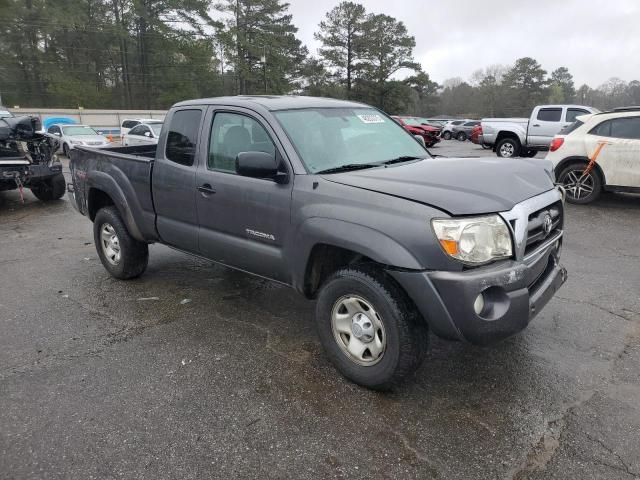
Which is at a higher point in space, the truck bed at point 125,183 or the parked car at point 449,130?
the parked car at point 449,130

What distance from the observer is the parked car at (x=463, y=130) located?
1413 inches

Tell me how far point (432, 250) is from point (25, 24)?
191 feet

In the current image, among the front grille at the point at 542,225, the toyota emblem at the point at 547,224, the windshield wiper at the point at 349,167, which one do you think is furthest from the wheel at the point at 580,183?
the windshield wiper at the point at 349,167

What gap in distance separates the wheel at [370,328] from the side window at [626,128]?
743 centimetres

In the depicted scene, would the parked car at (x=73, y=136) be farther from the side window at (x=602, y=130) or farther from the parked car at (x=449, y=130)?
the parked car at (x=449, y=130)

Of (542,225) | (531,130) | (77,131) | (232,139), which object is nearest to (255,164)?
(232,139)

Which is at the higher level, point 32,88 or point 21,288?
point 32,88

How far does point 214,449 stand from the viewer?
255cm

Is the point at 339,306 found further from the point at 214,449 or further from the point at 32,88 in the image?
the point at 32,88

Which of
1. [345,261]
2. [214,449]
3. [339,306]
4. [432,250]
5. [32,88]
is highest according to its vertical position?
[32,88]

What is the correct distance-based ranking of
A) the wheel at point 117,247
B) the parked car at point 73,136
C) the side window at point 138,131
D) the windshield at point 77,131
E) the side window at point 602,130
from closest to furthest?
the wheel at point 117,247 < the side window at point 602,130 < the side window at point 138,131 < the parked car at point 73,136 < the windshield at point 77,131

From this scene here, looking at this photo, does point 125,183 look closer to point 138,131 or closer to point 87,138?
point 138,131

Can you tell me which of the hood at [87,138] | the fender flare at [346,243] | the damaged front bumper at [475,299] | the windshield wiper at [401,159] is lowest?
the damaged front bumper at [475,299]

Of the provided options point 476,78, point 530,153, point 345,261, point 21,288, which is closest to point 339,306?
point 345,261
